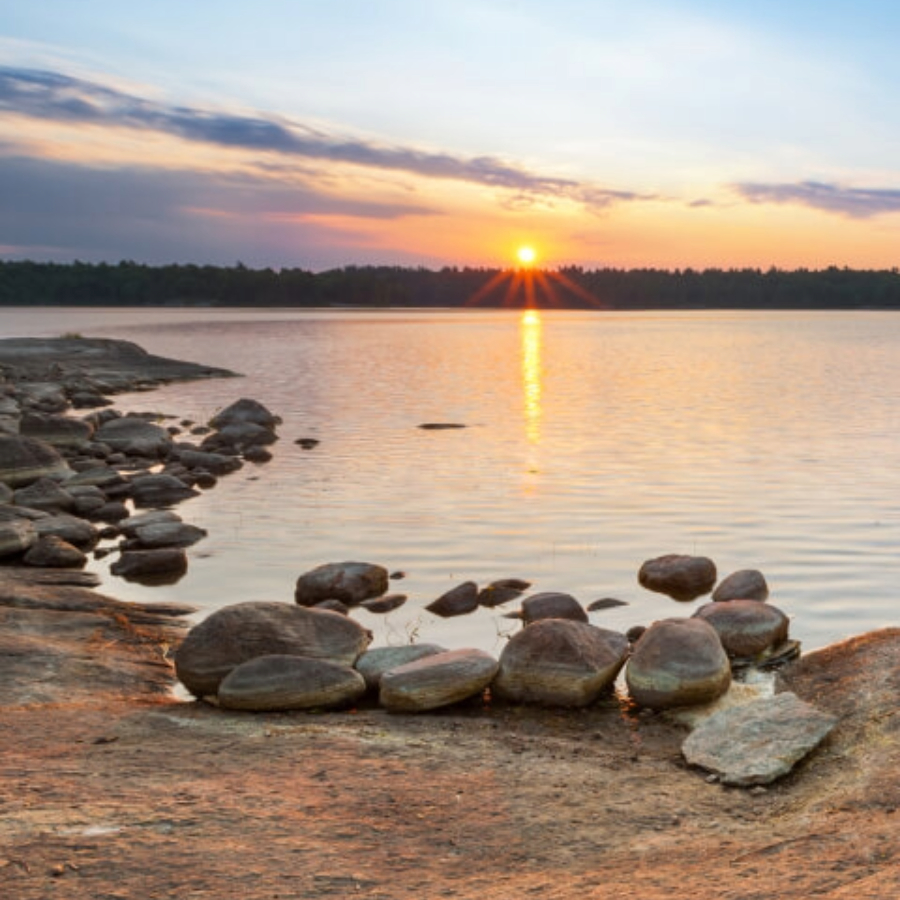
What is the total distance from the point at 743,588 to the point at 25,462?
11916 millimetres

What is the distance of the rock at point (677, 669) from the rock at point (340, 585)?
3861 mm

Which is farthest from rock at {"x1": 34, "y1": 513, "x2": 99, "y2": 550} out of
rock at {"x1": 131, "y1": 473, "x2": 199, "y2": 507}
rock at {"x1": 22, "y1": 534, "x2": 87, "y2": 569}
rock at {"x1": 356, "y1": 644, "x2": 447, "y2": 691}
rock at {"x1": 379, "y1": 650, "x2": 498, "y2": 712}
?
rock at {"x1": 379, "y1": 650, "x2": 498, "y2": 712}

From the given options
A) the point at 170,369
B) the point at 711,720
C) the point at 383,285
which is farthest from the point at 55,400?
the point at 383,285

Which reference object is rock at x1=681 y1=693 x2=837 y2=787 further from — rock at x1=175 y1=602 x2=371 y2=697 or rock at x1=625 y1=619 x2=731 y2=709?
rock at x1=175 y1=602 x2=371 y2=697

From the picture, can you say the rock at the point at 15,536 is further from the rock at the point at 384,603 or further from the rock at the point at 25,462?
the rock at the point at 384,603

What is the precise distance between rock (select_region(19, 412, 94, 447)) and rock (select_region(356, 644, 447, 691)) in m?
14.8

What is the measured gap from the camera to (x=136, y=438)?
2231 centimetres

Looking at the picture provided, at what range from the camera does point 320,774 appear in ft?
20.7

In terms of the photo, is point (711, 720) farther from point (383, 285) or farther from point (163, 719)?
point (383, 285)

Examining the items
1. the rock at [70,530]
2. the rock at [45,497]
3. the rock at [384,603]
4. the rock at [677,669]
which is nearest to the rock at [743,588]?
the rock at [677,669]

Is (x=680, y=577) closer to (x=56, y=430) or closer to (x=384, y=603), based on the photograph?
(x=384, y=603)

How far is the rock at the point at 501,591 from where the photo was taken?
1125 centimetres

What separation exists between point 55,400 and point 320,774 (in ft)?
93.1

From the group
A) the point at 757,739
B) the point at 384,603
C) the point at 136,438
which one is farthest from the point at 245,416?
the point at 757,739
